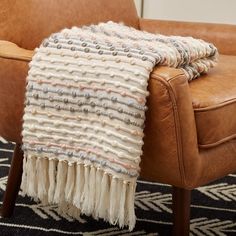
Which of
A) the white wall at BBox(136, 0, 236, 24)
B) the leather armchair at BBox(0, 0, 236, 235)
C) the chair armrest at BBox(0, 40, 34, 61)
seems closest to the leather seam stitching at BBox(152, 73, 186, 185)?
the leather armchair at BBox(0, 0, 236, 235)

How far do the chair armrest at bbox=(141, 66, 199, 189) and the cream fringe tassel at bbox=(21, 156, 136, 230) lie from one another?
0.23 feet

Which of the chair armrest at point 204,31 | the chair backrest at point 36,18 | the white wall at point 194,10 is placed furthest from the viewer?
the white wall at point 194,10

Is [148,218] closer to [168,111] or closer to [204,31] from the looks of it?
[168,111]

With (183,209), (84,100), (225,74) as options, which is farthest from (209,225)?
(84,100)

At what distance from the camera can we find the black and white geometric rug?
4.30 ft

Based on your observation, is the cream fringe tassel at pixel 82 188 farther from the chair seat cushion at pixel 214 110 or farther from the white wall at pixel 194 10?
the white wall at pixel 194 10

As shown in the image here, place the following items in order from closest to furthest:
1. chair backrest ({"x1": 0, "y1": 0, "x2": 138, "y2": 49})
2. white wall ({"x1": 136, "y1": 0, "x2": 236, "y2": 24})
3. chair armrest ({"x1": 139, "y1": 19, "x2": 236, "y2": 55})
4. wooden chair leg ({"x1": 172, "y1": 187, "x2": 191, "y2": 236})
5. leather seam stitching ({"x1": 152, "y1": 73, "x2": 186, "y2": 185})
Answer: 1. leather seam stitching ({"x1": 152, "y1": 73, "x2": 186, "y2": 185})
2. wooden chair leg ({"x1": 172, "y1": 187, "x2": 191, "y2": 236})
3. chair backrest ({"x1": 0, "y1": 0, "x2": 138, "y2": 49})
4. chair armrest ({"x1": 139, "y1": 19, "x2": 236, "y2": 55})
5. white wall ({"x1": 136, "y1": 0, "x2": 236, "y2": 24})

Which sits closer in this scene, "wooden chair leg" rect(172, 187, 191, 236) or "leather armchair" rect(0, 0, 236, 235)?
"leather armchair" rect(0, 0, 236, 235)

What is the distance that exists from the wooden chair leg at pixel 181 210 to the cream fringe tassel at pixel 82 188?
0.10m

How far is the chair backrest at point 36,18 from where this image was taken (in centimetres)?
131

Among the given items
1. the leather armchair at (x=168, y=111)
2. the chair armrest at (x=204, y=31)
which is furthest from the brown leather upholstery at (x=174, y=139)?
the chair armrest at (x=204, y=31)

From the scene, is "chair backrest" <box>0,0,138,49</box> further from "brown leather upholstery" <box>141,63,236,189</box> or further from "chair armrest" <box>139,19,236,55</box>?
"brown leather upholstery" <box>141,63,236,189</box>

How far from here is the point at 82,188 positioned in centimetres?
112

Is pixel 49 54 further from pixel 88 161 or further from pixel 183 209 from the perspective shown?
pixel 183 209
